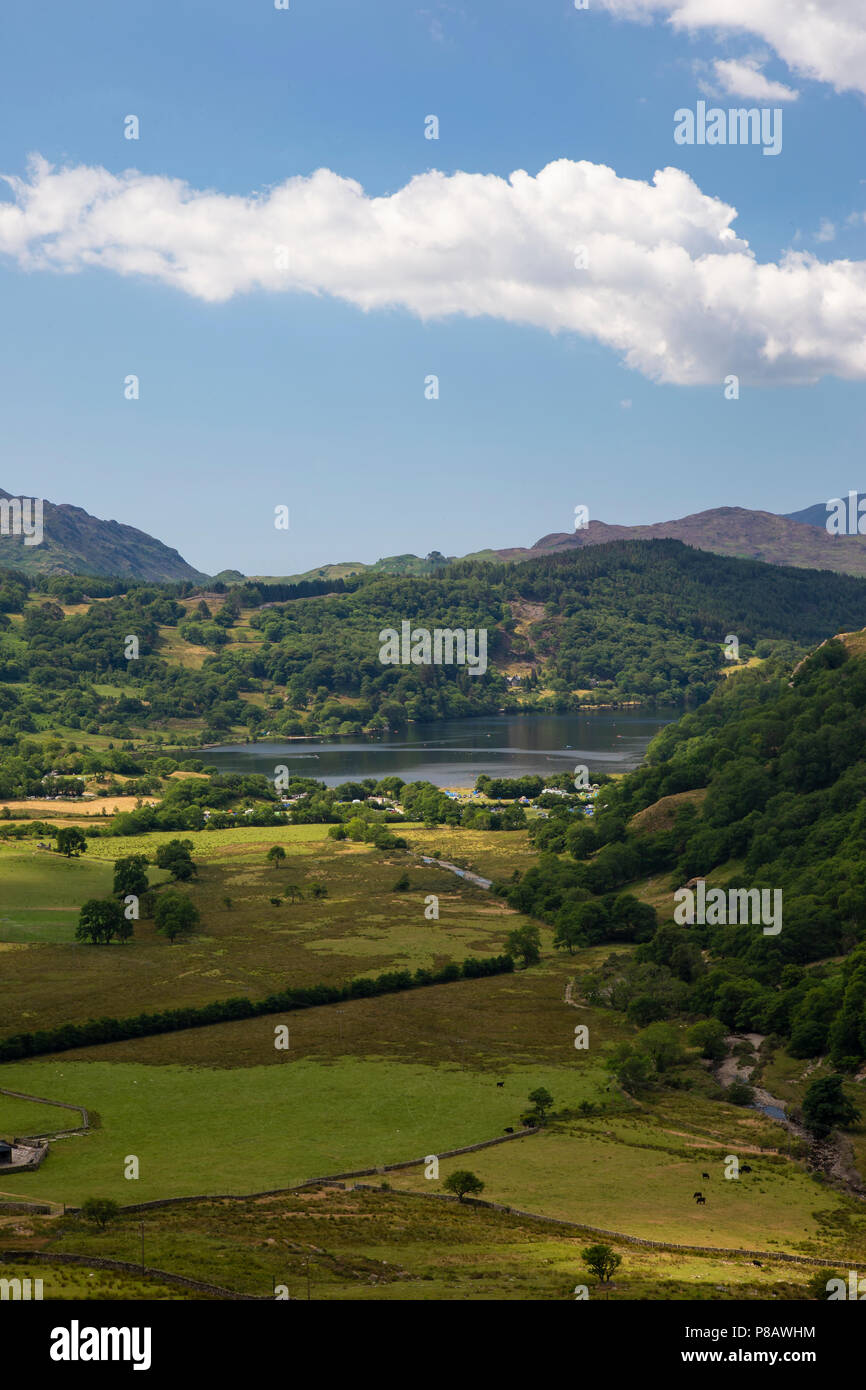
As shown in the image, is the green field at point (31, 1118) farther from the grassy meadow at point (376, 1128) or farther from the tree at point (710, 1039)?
the tree at point (710, 1039)

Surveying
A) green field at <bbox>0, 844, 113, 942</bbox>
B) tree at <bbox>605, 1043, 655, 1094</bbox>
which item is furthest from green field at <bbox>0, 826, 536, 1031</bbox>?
tree at <bbox>605, 1043, 655, 1094</bbox>

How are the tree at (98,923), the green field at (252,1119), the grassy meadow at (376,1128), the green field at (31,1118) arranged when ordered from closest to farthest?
the grassy meadow at (376,1128), the green field at (252,1119), the green field at (31,1118), the tree at (98,923)

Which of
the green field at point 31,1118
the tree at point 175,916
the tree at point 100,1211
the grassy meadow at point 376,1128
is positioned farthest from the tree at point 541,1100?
the tree at point 175,916

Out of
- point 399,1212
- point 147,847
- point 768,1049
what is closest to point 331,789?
point 147,847

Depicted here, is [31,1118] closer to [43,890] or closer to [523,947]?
[523,947]

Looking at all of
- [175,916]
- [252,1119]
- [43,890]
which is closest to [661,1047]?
[252,1119]
